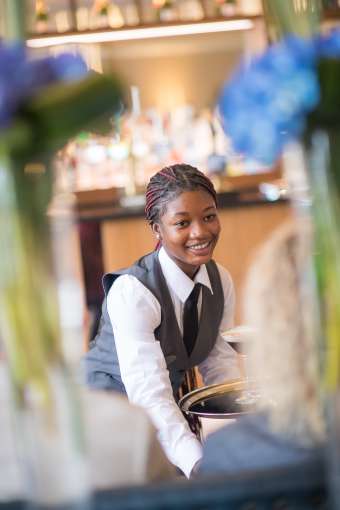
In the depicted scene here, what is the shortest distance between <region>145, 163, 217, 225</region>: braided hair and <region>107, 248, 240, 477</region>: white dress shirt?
0.12 metres

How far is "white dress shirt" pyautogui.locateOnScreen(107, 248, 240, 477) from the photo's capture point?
2.10 m

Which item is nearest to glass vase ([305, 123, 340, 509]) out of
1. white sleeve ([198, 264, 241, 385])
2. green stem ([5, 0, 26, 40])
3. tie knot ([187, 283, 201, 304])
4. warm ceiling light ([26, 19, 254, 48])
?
green stem ([5, 0, 26, 40])

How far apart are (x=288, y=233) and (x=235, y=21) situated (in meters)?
5.13

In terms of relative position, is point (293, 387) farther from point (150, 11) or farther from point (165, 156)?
point (150, 11)

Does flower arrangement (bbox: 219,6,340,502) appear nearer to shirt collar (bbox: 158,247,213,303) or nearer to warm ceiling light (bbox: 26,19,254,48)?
shirt collar (bbox: 158,247,213,303)

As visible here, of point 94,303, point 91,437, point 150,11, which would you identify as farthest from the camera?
point 150,11

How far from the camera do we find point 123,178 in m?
6.79

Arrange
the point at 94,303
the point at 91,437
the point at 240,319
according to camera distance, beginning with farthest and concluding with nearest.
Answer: the point at 94,303, the point at 240,319, the point at 91,437

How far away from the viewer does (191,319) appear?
2602mm

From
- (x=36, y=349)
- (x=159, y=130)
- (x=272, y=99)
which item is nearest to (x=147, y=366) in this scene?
(x=36, y=349)

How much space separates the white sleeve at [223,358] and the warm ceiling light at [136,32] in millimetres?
3419

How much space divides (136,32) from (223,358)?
361 centimetres

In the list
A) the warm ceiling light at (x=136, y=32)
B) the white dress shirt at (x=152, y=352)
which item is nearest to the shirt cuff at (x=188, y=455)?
the white dress shirt at (x=152, y=352)

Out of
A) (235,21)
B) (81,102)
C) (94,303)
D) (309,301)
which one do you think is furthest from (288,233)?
(235,21)
